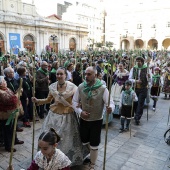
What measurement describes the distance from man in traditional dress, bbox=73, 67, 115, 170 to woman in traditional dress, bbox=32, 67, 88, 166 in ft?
0.42

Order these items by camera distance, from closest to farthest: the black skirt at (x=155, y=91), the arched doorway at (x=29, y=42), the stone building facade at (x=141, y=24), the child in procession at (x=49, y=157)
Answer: the child in procession at (x=49, y=157) < the black skirt at (x=155, y=91) < the arched doorway at (x=29, y=42) < the stone building facade at (x=141, y=24)

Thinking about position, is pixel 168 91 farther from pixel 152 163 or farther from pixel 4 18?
pixel 4 18

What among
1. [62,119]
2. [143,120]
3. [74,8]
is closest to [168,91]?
[143,120]

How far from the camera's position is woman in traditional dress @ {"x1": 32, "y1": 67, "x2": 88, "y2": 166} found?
3.13m

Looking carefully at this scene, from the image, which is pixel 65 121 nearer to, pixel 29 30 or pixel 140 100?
pixel 140 100

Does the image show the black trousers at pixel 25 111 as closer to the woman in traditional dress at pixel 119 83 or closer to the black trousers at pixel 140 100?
the woman in traditional dress at pixel 119 83

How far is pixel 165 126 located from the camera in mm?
5227

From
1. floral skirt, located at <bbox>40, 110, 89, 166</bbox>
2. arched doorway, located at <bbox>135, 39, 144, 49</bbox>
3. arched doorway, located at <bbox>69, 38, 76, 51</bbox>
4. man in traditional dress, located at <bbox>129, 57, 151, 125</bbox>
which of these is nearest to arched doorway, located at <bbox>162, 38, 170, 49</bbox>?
arched doorway, located at <bbox>135, 39, 144, 49</bbox>

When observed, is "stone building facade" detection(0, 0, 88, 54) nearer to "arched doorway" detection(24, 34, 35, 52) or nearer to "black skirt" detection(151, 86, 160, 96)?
"arched doorway" detection(24, 34, 35, 52)

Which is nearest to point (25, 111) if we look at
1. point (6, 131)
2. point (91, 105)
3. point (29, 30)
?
point (6, 131)

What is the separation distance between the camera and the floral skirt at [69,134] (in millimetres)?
3125

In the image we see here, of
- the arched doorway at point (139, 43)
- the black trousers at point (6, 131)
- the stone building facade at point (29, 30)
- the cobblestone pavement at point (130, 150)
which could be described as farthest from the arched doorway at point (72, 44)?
the black trousers at point (6, 131)

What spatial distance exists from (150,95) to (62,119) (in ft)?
15.5

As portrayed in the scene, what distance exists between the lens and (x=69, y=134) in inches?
124
